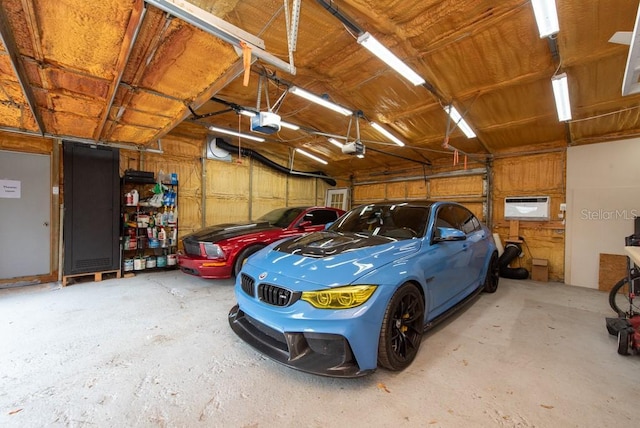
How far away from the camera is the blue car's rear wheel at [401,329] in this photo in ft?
5.82

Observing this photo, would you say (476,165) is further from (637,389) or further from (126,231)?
(126,231)

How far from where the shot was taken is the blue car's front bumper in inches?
62.5

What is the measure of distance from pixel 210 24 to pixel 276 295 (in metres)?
2.03

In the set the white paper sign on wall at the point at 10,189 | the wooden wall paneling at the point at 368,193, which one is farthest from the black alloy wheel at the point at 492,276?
the white paper sign on wall at the point at 10,189

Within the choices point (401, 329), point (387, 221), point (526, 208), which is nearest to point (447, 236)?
point (387, 221)

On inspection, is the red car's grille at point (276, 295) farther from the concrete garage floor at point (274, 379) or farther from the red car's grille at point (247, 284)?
the concrete garage floor at point (274, 379)

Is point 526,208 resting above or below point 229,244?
above

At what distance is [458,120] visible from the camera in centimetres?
438

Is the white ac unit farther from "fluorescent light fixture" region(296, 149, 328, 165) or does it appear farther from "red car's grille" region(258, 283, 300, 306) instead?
"red car's grille" region(258, 283, 300, 306)

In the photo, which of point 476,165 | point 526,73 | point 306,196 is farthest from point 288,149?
point 526,73

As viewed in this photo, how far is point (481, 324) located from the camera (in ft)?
9.27

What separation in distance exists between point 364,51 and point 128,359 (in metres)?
3.91

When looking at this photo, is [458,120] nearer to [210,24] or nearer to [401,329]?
[401,329]

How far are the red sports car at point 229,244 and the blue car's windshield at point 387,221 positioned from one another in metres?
1.41
